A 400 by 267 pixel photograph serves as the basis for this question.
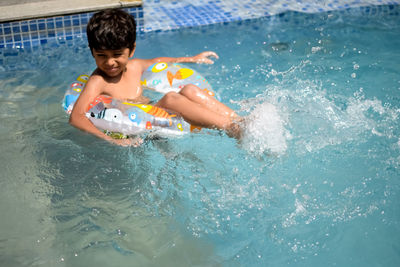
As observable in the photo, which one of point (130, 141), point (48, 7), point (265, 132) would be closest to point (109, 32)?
point (130, 141)

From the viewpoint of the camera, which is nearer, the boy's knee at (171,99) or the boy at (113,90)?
the boy at (113,90)

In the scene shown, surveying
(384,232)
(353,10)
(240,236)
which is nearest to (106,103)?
(240,236)

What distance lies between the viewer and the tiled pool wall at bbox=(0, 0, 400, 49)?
221 inches

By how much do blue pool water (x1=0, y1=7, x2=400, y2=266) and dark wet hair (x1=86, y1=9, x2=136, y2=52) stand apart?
814mm

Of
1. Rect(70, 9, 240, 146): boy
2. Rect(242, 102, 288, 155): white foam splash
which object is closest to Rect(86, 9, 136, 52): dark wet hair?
Rect(70, 9, 240, 146): boy

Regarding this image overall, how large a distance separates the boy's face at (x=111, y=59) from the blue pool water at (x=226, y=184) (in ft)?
2.07

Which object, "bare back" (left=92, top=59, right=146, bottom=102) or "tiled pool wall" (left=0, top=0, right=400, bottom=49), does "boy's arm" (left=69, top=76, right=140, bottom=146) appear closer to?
"bare back" (left=92, top=59, right=146, bottom=102)

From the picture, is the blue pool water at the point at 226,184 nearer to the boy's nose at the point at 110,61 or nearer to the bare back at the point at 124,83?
the bare back at the point at 124,83

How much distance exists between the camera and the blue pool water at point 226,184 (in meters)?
2.85

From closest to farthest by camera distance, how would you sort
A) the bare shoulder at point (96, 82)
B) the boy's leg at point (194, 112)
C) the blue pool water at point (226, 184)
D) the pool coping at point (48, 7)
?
the blue pool water at point (226, 184), the boy's leg at point (194, 112), the bare shoulder at point (96, 82), the pool coping at point (48, 7)

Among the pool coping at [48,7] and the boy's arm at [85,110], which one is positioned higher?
the boy's arm at [85,110]

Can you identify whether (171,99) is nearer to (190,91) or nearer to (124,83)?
(190,91)

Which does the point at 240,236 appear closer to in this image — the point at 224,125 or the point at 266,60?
the point at 224,125

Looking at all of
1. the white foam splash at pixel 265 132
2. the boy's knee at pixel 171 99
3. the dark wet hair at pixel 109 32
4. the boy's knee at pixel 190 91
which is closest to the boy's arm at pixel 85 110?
the dark wet hair at pixel 109 32
